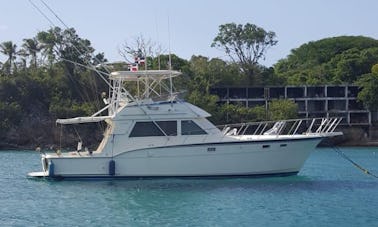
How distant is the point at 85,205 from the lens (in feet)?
72.5

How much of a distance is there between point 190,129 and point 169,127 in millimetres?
866

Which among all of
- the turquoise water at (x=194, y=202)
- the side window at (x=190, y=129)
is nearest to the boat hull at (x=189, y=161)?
the turquoise water at (x=194, y=202)

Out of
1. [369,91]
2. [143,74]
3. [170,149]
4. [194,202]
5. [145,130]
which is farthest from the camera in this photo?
[369,91]

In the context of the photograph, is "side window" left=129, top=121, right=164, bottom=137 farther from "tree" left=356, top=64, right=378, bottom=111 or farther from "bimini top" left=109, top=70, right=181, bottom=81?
"tree" left=356, top=64, right=378, bottom=111

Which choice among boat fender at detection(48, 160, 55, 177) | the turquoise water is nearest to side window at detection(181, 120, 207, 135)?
the turquoise water

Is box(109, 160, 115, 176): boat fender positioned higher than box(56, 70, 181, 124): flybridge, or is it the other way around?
box(56, 70, 181, 124): flybridge

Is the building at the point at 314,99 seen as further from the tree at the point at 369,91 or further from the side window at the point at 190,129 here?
the side window at the point at 190,129

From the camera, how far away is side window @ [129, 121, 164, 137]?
1072 inches

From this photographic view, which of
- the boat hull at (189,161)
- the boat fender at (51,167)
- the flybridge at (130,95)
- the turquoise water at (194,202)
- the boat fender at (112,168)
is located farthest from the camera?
the flybridge at (130,95)

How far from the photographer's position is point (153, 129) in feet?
89.5

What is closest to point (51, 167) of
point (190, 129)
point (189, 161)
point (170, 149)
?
point (170, 149)

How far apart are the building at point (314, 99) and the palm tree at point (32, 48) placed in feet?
65.0

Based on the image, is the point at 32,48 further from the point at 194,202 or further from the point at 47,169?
the point at 194,202

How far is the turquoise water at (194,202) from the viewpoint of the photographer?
19.5 m
